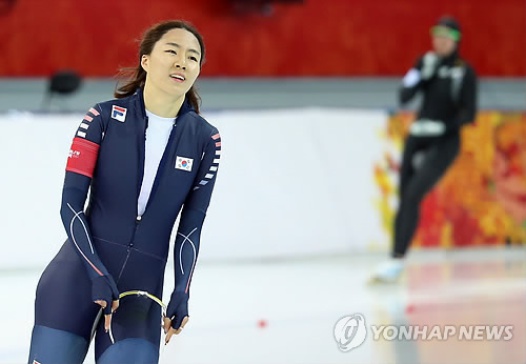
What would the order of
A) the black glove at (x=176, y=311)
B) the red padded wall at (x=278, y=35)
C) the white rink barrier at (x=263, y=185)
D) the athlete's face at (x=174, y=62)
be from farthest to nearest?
the red padded wall at (x=278, y=35) < the white rink barrier at (x=263, y=185) < the athlete's face at (x=174, y=62) < the black glove at (x=176, y=311)

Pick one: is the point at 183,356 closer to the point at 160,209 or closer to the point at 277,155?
the point at 160,209

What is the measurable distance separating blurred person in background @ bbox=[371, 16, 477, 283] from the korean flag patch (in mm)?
4276

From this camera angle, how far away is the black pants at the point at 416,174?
7.91 m

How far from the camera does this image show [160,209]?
12.3 ft

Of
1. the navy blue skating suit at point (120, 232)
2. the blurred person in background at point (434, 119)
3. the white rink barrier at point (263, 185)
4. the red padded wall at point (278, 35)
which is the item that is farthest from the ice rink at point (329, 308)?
the red padded wall at point (278, 35)

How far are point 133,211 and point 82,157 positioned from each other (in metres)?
0.25

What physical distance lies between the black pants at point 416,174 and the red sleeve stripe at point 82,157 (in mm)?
4466

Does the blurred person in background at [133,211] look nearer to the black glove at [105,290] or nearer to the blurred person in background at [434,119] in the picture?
the black glove at [105,290]

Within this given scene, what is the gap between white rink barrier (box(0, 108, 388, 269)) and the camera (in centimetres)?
757

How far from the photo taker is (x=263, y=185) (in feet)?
28.0

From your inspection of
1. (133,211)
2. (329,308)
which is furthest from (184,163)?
(329,308)

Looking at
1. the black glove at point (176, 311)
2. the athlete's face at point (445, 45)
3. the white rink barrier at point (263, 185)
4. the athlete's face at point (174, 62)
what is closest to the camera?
the black glove at point (176, 311)

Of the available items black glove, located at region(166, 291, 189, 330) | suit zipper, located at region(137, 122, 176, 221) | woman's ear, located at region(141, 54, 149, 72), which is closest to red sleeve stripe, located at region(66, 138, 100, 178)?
suit zipper, located at region(137, 122, 176, 221)

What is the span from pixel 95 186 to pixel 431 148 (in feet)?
15.4
